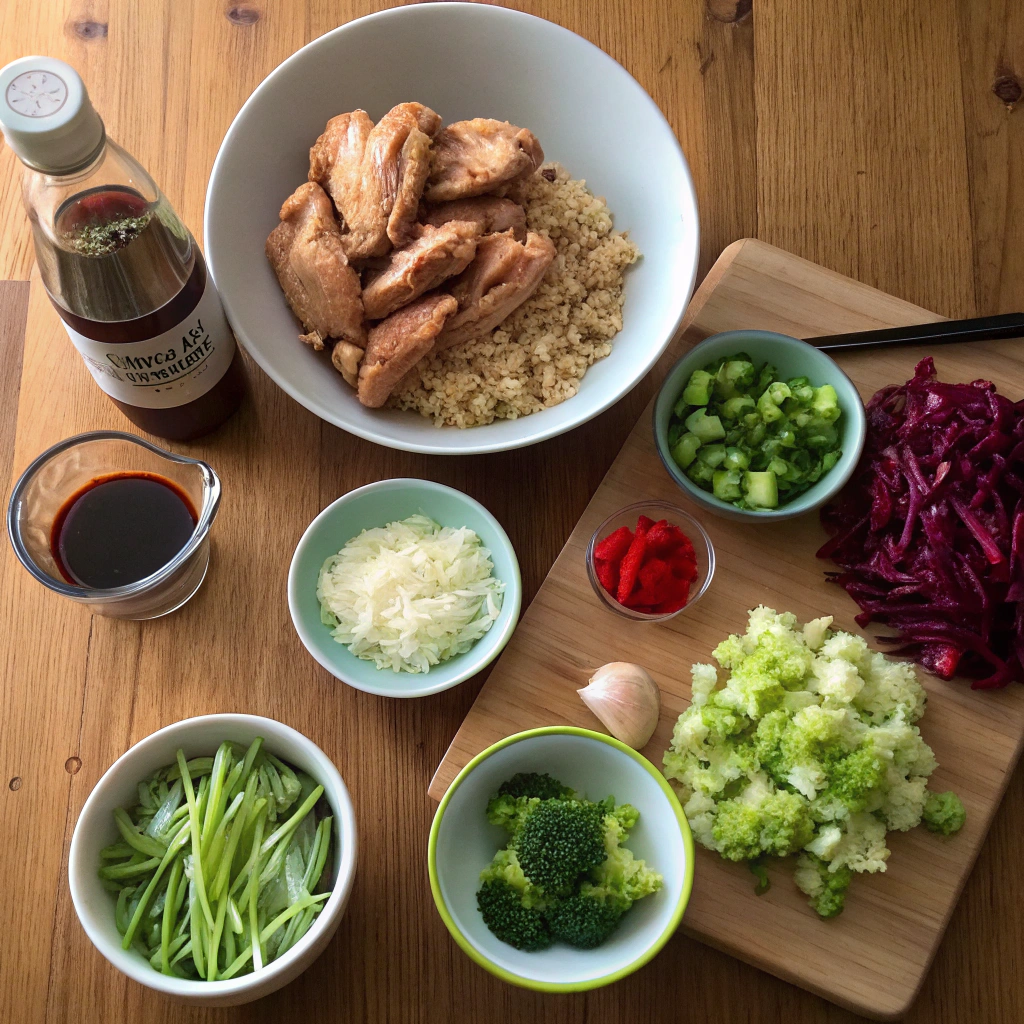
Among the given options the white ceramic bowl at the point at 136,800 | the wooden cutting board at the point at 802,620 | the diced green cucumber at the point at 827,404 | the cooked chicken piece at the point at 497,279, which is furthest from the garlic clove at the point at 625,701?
the cooked chicken piece at the point at 497,279

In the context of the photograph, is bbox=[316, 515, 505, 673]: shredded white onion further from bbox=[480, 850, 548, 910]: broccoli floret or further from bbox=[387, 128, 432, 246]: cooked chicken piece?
bbox=[387, 128, 432, 246]: cooked chicken piece

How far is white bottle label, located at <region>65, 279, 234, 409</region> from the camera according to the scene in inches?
67.4

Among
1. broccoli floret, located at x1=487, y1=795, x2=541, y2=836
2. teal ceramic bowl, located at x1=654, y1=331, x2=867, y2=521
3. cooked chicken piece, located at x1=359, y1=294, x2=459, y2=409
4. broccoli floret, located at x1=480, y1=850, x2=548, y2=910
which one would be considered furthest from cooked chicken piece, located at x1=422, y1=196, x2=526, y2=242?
broccoli floret, located at x1=480, y1=850, x2=548, y2=910

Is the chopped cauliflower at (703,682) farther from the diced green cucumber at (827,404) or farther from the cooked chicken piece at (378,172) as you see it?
the cooked chicken piece at (378,172)

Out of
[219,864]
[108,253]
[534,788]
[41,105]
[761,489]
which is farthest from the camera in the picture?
[761,489]

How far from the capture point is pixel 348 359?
6.29 feet

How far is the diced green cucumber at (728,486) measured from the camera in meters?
1.95

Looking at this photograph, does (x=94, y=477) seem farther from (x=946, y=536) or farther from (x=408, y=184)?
(x=946, y=536)

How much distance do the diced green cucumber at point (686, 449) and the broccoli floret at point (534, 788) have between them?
710mm

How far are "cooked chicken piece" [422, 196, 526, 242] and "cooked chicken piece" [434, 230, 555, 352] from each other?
33mm

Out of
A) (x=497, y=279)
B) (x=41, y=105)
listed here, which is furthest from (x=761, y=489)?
(x=41, y=105)

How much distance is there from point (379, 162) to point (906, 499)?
50.9 inches

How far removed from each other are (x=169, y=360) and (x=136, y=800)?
33.3 inches

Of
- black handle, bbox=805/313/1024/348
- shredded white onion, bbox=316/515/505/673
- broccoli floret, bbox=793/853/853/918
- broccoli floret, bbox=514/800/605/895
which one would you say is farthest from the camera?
black handle, bbox=805/313/1024/348
